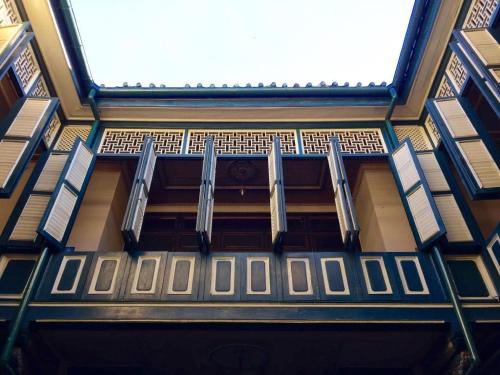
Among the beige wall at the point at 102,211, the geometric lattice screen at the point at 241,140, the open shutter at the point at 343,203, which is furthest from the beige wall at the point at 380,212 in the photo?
the beige wall at the point at 102,211

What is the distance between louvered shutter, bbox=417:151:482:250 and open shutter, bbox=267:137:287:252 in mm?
2151

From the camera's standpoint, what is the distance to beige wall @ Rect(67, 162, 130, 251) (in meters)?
6.80

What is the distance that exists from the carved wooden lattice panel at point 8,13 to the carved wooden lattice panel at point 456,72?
271 inches

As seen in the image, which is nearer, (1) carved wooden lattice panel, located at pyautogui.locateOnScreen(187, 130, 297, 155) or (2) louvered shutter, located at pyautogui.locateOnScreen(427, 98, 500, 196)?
(2) louvered shutter, located at pyautogui.locateOnScreen(427, 98, 500, 196)

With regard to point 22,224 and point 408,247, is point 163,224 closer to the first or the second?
point 22,224

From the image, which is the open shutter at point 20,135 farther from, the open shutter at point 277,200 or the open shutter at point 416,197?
the open shutter at point 416,197

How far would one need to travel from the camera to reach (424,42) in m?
7.43

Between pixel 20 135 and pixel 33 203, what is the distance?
1.00 m

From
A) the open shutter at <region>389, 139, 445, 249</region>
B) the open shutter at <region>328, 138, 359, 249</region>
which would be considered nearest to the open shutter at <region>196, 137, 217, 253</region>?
the open shutter at <region>328, 138, 359, 249</region>

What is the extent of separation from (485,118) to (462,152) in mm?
2037

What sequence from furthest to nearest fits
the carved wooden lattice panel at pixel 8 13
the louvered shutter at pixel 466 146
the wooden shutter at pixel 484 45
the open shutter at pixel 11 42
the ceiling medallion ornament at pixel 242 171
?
the ceiling medallion ornament at pixel 242 171 < the carved wooden lattice panel at pixel 8 13 < the open shutter at pixel 11 42 < the wooden shutter at pixel 484 45 < the louvered shutter at pixel 466 146

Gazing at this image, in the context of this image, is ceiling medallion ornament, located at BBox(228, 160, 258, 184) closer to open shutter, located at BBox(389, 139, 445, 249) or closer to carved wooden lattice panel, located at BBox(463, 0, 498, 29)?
open shutter, located at BBox(389, 139, 445, 249)

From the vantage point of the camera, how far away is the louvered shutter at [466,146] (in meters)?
5.63

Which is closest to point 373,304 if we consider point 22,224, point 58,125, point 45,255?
point 45,255
